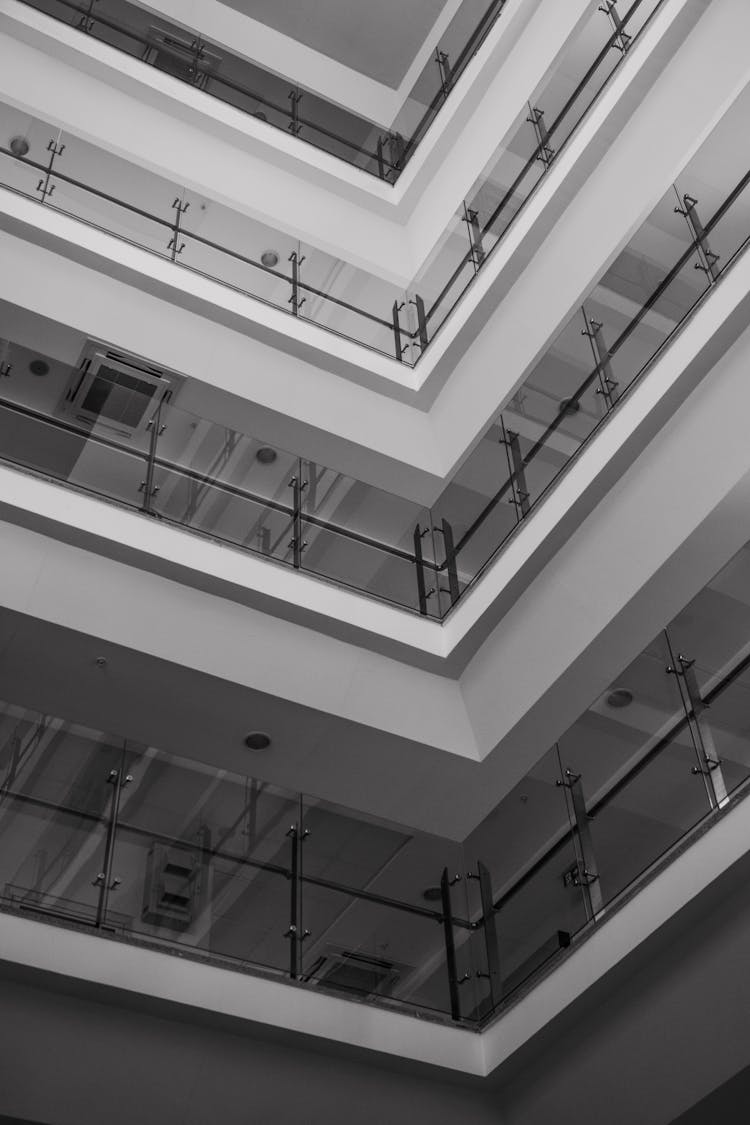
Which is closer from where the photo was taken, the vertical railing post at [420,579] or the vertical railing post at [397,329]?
the vertical railing post at [420,579]

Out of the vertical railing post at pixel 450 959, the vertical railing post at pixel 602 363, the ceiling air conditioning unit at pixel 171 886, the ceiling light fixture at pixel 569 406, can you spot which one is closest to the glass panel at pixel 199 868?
the ceiling air conditioning unit at pixel 171 886

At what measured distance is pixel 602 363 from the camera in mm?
7629

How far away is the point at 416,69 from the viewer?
12828 millimetres

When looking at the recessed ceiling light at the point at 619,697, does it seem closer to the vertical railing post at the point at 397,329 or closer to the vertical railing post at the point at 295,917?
the vertical railing post at the point at 295,917

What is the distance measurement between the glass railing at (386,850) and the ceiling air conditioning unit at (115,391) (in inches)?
78.0

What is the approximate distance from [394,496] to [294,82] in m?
5.98

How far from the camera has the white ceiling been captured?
12.7 metres

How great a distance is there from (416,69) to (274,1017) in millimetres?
10158

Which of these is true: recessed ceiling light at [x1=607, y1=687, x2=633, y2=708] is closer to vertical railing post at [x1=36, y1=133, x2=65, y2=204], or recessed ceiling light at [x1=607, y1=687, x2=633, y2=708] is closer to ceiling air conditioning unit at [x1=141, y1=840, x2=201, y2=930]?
ceiling air conditioning unit at [x1=141, y1=840, x2=201, y2=930]

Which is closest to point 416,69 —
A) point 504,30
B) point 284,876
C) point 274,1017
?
point 504,30

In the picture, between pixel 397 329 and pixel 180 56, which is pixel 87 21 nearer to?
pixel 180 56

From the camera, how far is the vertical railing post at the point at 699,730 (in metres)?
6.07

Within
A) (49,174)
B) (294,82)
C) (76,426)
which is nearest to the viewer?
(76,426)

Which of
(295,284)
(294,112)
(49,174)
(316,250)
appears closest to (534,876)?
(295,284)
